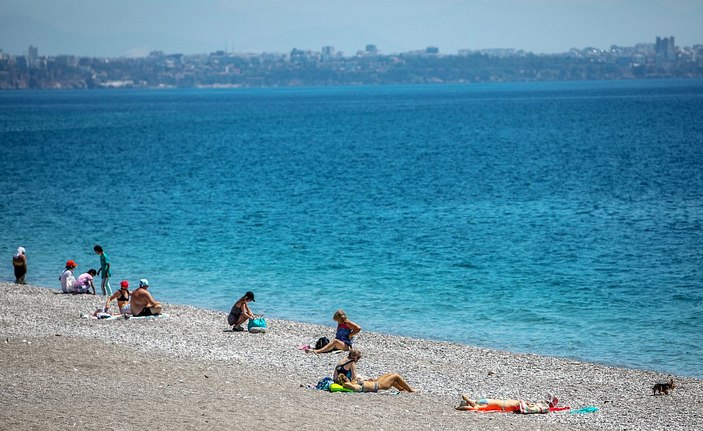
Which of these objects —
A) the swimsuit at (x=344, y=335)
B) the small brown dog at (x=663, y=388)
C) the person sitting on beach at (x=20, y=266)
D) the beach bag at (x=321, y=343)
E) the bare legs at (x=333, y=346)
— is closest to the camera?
the small brown dog at (x=663, y=388)

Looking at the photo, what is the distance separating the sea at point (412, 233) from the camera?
2667cm

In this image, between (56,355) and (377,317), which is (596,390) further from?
(56,355)

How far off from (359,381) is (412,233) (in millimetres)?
23429

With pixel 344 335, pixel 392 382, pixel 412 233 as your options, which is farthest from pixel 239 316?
pixel 412 233

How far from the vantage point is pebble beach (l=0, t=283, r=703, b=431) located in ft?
50.0

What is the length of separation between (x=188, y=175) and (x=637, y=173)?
1270 inches

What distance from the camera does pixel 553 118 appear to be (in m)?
135

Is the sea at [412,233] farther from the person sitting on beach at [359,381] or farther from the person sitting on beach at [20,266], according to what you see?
the person sitting on beach at [359,381]

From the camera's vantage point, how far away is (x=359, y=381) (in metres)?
17.8

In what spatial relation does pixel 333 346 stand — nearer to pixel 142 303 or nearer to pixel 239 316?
pixel 239 316

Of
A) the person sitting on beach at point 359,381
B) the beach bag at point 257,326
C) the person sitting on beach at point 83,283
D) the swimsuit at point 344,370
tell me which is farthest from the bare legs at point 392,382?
the person sitting on beach at point 83,283

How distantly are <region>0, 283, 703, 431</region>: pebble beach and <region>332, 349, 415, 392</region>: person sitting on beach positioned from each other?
202 mm

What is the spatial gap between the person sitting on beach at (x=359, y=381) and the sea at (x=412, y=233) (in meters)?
5.64

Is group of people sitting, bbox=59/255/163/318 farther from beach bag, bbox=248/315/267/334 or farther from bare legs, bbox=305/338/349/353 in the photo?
bare legs, bbox=305/338/349/353
